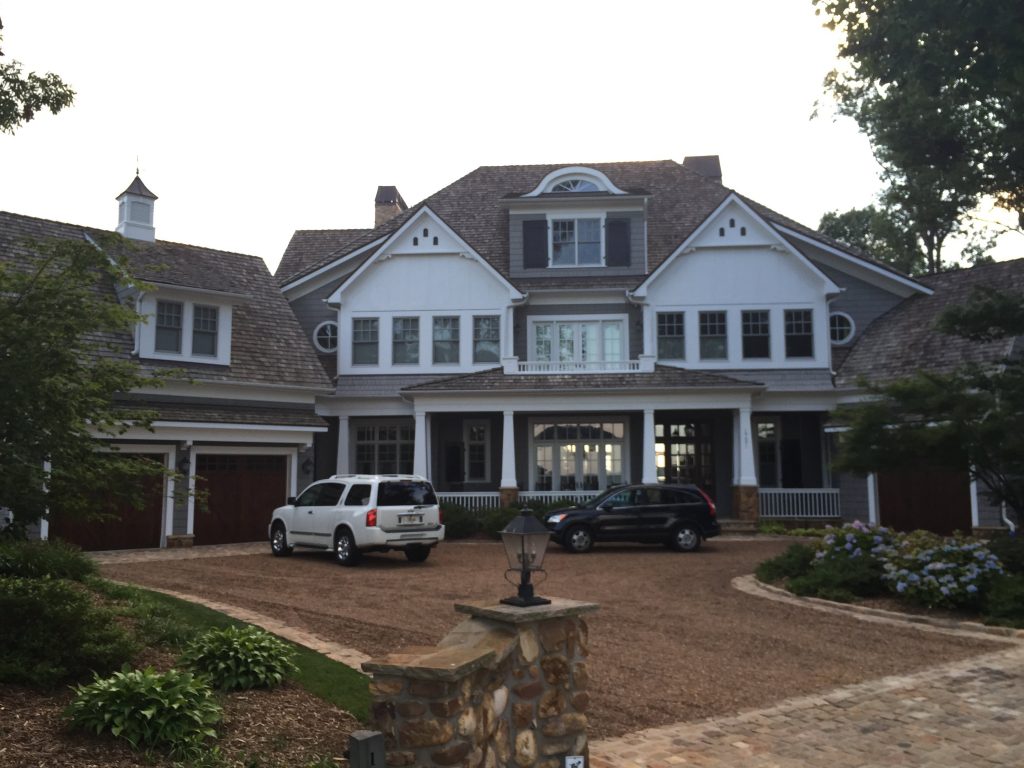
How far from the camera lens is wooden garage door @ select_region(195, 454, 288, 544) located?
69.9 ft

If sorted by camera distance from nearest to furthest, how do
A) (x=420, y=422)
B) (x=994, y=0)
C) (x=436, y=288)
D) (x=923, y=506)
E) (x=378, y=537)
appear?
(x=994, y=0) → (x=378, y=537) → (x=923, y=506) → (x=420, y=422) → (x=436, y=288)

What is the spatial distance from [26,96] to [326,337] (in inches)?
802

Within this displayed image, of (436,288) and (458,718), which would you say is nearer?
(458,718)

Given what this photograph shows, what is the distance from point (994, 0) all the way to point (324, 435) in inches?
818

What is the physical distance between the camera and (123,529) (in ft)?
64.4

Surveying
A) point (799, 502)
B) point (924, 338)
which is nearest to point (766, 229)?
point (924, 338)

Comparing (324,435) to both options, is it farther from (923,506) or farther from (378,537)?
(923,506)

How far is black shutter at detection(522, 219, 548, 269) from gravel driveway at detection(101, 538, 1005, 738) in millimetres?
11837

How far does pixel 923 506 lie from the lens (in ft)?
75.7

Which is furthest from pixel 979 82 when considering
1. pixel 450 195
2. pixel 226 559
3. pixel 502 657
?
pixel 450 195

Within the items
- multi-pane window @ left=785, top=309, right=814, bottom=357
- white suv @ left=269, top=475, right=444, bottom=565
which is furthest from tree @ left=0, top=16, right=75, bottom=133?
multi-pane window @ left=785, top=309, right=814, bottom=357

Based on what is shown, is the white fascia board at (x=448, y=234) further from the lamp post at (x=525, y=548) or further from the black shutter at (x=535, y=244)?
the lamp post at (x=525, y=548)

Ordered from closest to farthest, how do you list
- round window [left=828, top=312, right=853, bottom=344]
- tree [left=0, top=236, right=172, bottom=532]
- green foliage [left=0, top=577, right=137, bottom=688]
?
green foliage [left=0, top=577, right=137, bottom=688] → tree [left=0, top=236, right=172, bottom=532] → round window [left=828, top=312, right=853, bottom=344]

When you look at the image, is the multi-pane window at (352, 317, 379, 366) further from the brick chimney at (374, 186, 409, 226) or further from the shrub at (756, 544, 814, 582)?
the shrub at (756, 544, 814, 582)
